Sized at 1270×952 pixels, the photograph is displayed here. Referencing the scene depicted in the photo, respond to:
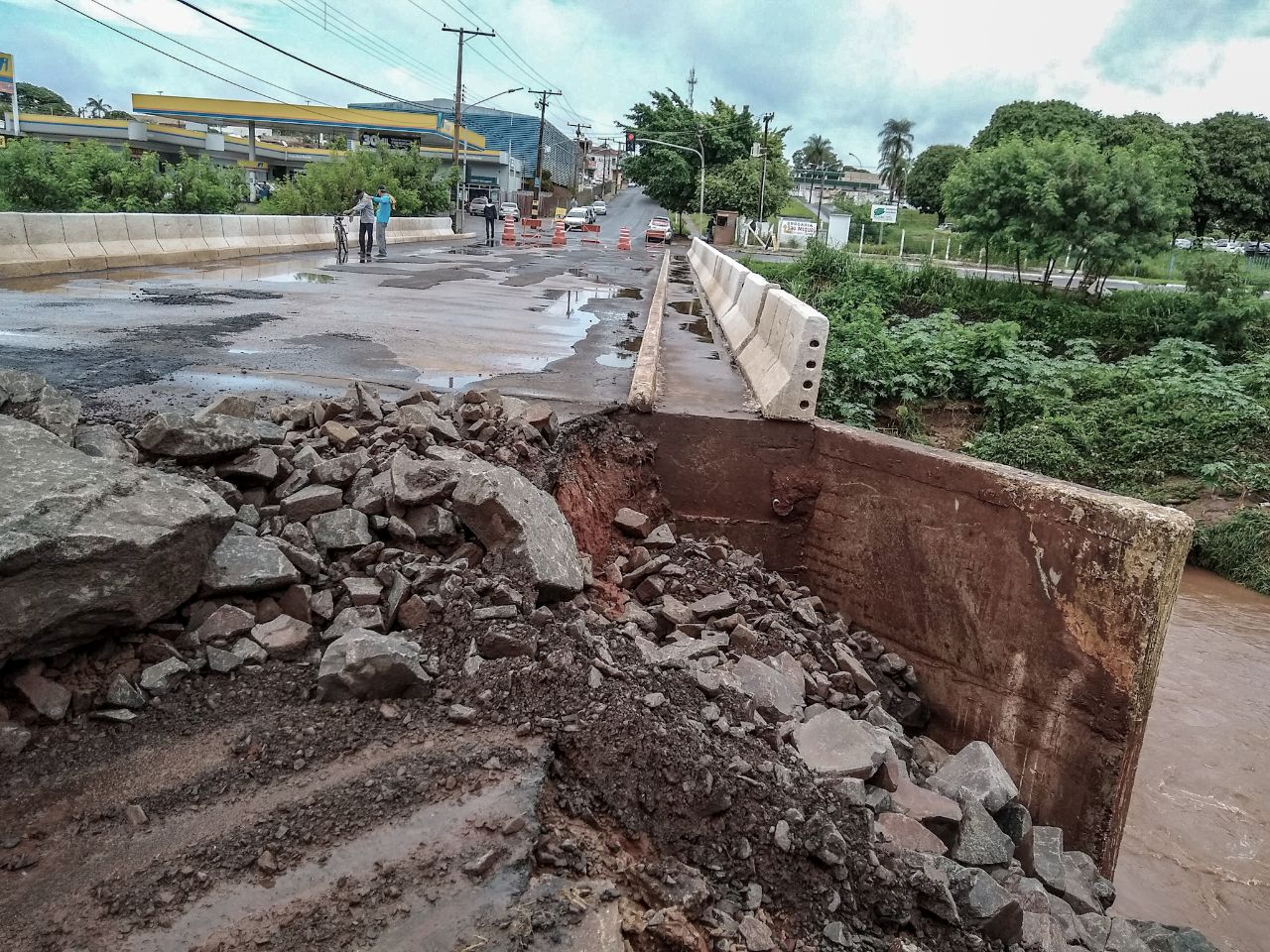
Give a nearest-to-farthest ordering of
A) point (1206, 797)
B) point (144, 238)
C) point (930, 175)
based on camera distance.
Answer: point (1206, 797) < point (144, 238) < point (930, 175)

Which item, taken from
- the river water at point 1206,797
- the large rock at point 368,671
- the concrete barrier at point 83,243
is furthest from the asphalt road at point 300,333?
the river water at point 1206,797

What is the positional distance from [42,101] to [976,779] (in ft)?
368

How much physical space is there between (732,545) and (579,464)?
4.78ft

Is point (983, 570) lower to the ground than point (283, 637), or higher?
lower

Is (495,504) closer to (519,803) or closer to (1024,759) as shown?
(519,803)

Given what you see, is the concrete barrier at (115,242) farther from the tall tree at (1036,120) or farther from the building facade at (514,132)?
the building facade at (514,132)

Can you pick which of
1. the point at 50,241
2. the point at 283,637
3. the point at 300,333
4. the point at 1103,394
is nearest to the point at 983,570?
the point at 283,637

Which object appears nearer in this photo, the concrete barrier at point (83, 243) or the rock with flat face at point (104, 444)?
the rock with flat face at point (104, 444)

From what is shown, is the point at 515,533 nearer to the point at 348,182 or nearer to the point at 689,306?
the point at 689,306

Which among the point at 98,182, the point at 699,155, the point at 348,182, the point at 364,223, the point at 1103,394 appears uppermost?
the point at 699,155

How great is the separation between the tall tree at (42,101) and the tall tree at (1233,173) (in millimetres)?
91895

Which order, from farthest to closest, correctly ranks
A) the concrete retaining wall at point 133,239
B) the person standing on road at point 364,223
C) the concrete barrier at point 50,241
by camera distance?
1. the person standing on road at point 364,223
2. the concrete barrier at point 50,241
3. the concrete retaining wall at point 133,239

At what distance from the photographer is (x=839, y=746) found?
432cm

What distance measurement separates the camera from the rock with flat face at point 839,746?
4.14 m
